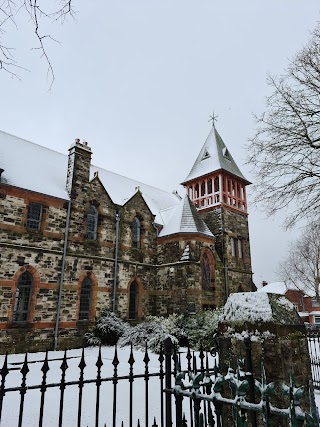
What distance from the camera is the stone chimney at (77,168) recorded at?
1806 centimetres

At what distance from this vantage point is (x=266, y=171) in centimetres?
941

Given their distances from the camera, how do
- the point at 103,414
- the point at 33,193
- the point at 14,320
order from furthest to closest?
the point at 33,193 → the point at 14,320 → the point at 103,414

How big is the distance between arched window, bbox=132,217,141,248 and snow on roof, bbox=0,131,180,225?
1.70 m

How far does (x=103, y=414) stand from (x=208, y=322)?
36.8ft

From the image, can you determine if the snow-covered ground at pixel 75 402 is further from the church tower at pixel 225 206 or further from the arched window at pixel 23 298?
the church tower at pixel 225 206

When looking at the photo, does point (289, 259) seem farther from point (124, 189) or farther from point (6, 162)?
point (6, 162)

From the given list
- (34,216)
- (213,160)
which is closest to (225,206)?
(213,160)

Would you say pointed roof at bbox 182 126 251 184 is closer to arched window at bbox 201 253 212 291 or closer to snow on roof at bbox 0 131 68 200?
arched window at bbox 201 253 212 291

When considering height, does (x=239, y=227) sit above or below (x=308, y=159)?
above

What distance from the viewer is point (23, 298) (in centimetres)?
1505

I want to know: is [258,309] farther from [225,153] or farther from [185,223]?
[225,153]

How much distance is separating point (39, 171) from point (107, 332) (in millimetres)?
10297

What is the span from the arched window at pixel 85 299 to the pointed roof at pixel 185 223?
652cm

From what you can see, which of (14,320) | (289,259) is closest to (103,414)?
(14,320)
